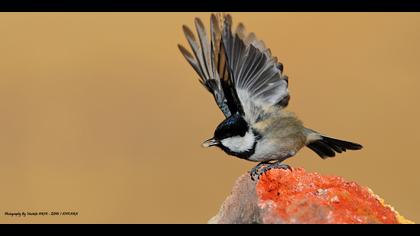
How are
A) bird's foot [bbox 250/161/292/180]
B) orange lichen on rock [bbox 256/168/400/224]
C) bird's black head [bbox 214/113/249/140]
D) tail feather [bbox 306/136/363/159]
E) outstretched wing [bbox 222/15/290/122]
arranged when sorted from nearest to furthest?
orange lichen on rock [bbox 256/168/400/224] < bird's foot [bbox 250/161/292/180] < outstretched wing [bbox 222/15/290/122] < bird's black head [bbox 214/113/249/140] < tail feather [bbox 306/136/363/159]

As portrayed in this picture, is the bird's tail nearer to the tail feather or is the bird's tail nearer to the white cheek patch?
the tail feather

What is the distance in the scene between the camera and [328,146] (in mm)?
4000

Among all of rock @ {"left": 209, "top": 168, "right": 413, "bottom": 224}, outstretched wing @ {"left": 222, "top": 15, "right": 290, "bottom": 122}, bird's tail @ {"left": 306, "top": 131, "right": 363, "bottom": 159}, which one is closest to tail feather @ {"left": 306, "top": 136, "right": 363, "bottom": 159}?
bird's tail @ {"left": 306, "top": 131, "right": 363, "bottom": 159}

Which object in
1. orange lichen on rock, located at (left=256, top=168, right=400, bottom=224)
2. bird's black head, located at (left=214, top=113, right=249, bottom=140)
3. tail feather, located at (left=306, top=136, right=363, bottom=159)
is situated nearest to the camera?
orange lichen on rock, located at (left=256, top=168, right=400, bottom=224)

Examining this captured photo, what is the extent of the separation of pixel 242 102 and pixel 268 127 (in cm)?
26

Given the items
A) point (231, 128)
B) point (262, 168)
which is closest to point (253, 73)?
point (231, 128)

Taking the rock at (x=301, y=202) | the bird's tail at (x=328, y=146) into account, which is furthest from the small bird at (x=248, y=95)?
the rock at (x=301, y=202)

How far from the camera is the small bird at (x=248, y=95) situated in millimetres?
3150

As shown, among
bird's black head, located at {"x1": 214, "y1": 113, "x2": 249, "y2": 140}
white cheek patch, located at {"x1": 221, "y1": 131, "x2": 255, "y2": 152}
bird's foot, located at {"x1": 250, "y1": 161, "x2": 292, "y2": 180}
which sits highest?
bird's black head, located at {"x1": 214, "y1": 113, "x2": 249, "y2": 140}

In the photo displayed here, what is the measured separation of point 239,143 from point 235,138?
4 centimetres

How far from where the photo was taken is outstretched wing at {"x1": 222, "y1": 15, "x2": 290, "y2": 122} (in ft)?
10.2

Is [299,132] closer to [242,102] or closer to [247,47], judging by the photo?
[242,102]

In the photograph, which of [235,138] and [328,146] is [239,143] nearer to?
[235,138]

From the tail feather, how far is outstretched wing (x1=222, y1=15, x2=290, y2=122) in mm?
646
